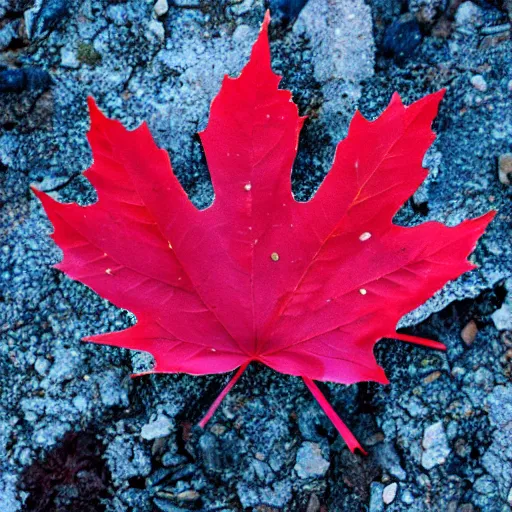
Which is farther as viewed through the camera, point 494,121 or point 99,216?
point 494,121

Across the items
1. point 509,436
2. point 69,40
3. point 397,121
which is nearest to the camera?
point 397,121

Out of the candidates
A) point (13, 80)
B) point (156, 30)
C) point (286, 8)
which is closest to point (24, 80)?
point (13, 80)

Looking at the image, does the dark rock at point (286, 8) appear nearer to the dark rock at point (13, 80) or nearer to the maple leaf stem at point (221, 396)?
the dark rock at point (13, 80)

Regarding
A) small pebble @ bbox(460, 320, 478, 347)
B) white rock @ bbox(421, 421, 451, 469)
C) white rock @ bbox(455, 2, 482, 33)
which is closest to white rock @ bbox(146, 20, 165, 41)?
white rock @ bbox(455, 2, 482, 33)

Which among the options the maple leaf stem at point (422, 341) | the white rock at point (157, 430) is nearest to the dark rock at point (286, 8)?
the maple leaf stem at point (422, 341)

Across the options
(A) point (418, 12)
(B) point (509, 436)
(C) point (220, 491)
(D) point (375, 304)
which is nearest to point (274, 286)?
(D) point (375, 304)

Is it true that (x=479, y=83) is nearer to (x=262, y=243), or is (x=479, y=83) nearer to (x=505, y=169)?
(x=505, y=169)

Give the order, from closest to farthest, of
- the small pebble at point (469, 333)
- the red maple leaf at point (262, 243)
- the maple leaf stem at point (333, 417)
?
the red maple leaf at point (262, 243) → the maple leaf stem at point (333, 417) → the small pebble at point (469, 333)

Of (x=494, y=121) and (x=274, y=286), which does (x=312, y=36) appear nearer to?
(x=494, y=121)
